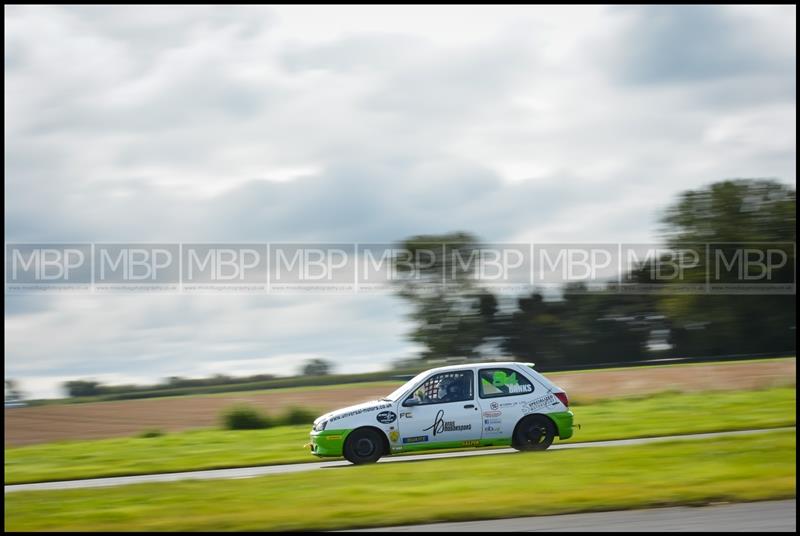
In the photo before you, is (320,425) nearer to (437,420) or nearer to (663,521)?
(437,420)

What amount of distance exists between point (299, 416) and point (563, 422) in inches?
427

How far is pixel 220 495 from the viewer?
12102 mm

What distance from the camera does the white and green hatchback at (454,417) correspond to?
Result: 49.5ft

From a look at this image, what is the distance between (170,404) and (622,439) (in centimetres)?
1856

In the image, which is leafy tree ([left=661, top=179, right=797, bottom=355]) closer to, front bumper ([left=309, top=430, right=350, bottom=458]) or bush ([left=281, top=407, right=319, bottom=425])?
bush ([left=281, top=407, right=319, bottom=425])

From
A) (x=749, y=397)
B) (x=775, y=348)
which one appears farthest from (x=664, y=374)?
(x=775, y=348)

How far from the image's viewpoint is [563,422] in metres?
15.6

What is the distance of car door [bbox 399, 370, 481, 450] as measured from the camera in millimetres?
15227

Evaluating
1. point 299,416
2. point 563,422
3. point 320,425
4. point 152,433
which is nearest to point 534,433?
point 563,422

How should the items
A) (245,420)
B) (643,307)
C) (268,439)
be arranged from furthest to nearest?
1. (643,307)
2. (245,420)
3. (268,439)

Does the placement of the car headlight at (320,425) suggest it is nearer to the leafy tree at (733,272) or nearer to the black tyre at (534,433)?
the black tyre at (534,433)

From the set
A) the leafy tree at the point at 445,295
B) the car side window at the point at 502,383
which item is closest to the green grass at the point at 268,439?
the car side window at the point at 502,383

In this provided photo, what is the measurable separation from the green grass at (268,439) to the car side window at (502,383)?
2.62 m

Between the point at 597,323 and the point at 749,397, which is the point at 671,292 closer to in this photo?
the point at 597,323
